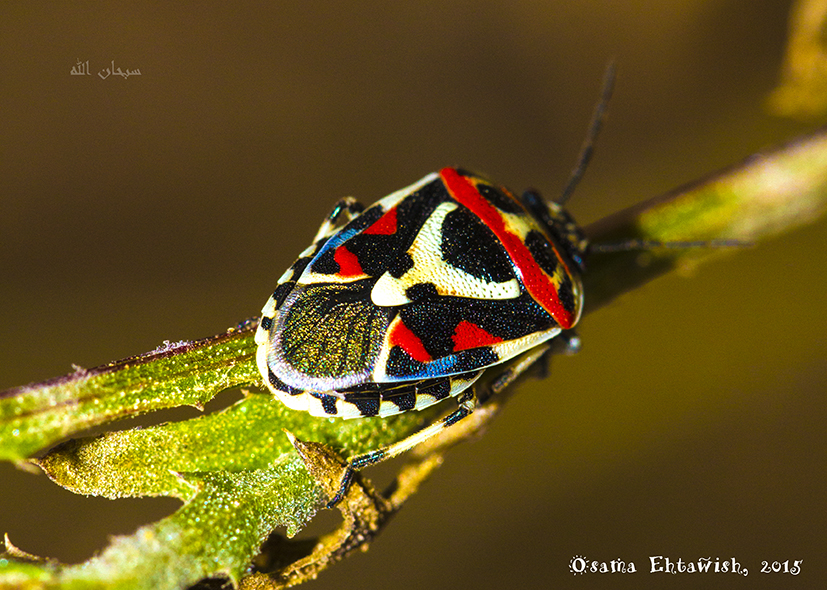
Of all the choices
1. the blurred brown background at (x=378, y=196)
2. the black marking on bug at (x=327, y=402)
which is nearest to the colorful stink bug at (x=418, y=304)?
the black marking on bug at (x=327, y=402)

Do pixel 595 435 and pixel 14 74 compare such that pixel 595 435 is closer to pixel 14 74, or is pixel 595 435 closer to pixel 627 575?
pixel 627 575

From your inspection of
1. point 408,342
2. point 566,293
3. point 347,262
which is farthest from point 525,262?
point 347,262

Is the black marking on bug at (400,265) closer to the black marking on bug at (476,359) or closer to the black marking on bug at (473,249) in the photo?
the black marking on bug at (473,249)

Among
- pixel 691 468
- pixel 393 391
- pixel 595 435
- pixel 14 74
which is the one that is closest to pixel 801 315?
pixel 691 468

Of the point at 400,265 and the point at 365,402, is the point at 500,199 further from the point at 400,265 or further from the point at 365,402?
the point at 365,402

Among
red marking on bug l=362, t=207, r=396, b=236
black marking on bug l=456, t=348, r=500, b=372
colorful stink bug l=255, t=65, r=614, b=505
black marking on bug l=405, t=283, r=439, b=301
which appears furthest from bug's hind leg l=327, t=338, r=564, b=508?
red marking on bug l=362, t=207, r=396, b=236

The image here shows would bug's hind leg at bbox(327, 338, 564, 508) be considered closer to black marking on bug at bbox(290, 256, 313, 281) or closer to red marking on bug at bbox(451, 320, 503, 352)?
red marking on bug at bbox(451, 320, 503, 352)
